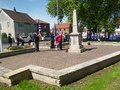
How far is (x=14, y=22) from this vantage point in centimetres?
6956

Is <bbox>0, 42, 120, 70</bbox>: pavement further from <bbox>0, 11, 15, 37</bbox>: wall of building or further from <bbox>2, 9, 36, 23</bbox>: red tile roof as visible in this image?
<bbox>2, 9, 36, 23</bbox>: red tile roof

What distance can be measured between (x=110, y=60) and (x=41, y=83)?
5.20 meters

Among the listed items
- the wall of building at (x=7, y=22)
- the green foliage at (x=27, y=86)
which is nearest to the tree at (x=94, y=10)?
the green foliage at (x=27, y=86)

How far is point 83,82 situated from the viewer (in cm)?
937

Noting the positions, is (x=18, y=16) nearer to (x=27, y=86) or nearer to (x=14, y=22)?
(x=14, y=22)

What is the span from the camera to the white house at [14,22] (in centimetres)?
7006

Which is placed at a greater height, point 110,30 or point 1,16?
point 1,16

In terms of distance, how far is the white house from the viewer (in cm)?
7006

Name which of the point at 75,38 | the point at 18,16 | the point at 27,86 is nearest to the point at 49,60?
the point at 75,38

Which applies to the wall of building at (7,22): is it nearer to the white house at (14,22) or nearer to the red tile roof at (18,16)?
the white house at (14,22)

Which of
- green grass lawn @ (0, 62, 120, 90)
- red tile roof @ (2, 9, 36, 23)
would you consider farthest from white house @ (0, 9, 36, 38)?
green grass lawn @ (0, 62, 120, 90)

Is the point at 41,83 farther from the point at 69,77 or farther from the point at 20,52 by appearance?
the point at 20,52

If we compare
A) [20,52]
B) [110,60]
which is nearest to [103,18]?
[20,52]

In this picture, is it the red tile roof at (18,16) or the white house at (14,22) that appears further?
the red tile roof at (18,16)
